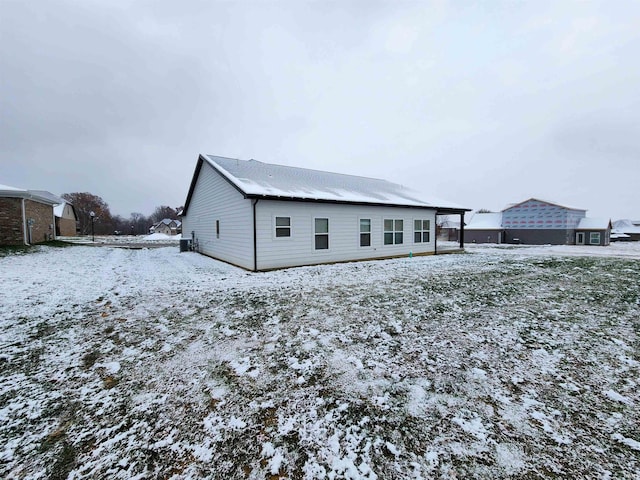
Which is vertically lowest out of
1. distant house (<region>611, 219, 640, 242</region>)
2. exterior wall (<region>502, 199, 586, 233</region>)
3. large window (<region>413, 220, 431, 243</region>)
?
distant house (<region>611, 219, 640, 242</region>)

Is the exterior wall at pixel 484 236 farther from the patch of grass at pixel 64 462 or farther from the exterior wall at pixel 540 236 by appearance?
the patch of grass at pixel 64 462

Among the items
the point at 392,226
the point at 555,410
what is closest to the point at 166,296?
the point at 555,410

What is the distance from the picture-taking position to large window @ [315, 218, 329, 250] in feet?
36.7

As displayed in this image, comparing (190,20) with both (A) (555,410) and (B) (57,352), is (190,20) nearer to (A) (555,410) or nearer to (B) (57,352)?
(B) (57,352)

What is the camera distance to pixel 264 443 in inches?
80.1

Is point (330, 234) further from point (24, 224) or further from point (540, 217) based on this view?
point (540, 217)

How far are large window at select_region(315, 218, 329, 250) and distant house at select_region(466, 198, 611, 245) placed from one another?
3199 centimetres

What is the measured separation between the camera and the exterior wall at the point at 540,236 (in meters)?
30.5

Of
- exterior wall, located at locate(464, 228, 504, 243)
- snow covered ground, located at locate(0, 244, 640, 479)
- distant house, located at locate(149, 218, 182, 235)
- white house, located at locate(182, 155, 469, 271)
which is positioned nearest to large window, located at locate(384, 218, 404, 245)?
white house, located at locate(182, 155, 469, 271)

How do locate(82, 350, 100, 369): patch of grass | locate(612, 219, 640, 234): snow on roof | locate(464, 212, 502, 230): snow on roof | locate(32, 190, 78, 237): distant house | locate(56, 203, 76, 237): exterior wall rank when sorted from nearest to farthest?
locate(82, 350, 100, 369): patch of grass, locate(464, 212, 502, 230): snow on roof, locate(32, 190, 78, 237): distant house, locate(56, 203, 76, 237): exterior wall, locate(612, 219, 640, 234): snow on roof

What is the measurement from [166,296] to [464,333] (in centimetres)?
629

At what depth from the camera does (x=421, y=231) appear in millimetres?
15633

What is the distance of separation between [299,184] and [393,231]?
18.9 ft

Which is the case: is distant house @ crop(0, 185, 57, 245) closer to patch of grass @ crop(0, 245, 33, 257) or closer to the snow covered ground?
patch of grass @ crop(0, 245, 33, 257)
